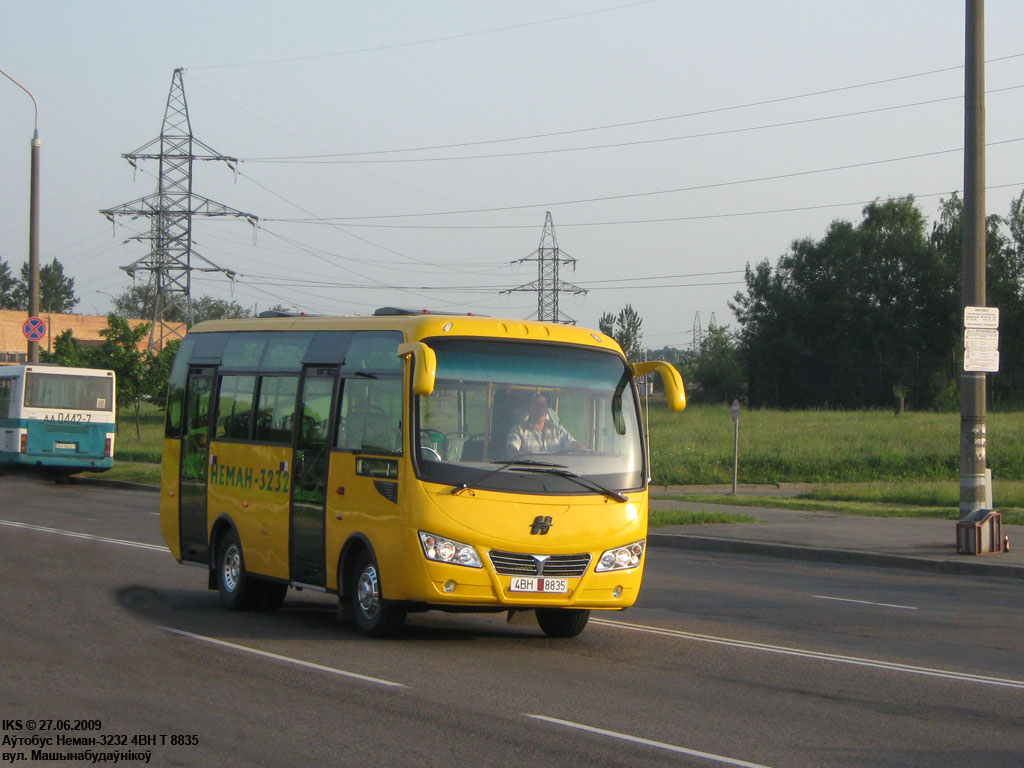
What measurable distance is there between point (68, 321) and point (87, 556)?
83.6 m

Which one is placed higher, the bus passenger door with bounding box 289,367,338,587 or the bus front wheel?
the bus passenger door with bounding box 289,367,338,587

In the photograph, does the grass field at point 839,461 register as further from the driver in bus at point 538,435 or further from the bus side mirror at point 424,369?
the bus side mirror at point 424,369

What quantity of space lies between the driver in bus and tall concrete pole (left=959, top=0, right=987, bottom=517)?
32.2 feet

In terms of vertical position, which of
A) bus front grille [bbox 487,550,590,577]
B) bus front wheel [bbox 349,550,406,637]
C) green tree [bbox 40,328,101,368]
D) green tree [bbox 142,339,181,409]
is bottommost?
bus front wheel [bbox 349,550,406,637]

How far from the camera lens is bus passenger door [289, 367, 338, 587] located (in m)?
10.8

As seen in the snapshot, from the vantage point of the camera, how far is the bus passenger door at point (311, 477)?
35.4ft

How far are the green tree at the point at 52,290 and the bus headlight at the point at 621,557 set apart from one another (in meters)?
163

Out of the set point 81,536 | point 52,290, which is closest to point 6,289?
point 52,290

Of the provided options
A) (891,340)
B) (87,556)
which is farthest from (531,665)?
(891,340)

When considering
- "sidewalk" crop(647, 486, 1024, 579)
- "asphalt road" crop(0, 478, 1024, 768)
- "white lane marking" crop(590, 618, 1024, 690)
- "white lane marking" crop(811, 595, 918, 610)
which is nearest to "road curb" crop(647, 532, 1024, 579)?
"sidewalk" crop(647, 486, 1024, 579)

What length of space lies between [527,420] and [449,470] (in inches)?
31.4

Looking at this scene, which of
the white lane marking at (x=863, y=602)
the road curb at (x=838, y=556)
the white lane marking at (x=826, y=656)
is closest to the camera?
the white lane marking at (x=826, y=656)

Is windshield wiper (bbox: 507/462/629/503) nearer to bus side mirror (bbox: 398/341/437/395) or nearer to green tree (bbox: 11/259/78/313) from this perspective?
bus side mirror (bbox: 398/341/437/395)

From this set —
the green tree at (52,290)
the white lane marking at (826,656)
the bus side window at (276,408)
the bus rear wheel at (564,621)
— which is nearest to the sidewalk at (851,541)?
the white lane marking at (826,656)
